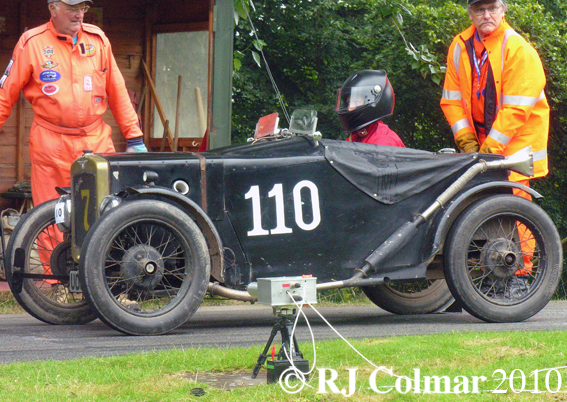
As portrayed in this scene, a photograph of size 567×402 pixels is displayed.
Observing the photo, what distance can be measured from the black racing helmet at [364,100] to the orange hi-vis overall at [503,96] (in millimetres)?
606

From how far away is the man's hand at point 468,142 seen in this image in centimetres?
664

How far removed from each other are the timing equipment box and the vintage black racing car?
57.8 inches

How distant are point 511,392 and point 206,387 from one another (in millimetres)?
1111

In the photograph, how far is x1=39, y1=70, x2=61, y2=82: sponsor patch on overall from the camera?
21.5ft

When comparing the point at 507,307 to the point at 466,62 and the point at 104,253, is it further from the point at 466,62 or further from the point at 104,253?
the point at 104,253

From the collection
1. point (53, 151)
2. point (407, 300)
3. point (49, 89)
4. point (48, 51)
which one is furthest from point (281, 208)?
point (48, 51)

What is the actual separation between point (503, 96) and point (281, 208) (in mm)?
2081

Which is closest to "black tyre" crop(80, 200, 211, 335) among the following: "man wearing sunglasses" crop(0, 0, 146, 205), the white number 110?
the white number 110

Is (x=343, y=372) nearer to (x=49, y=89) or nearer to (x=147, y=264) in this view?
(x=147, y=264)

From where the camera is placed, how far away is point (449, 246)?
5.45 meters

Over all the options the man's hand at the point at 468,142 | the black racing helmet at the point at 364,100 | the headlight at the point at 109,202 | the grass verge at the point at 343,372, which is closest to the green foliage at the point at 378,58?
the man's hand at the point at 468,142

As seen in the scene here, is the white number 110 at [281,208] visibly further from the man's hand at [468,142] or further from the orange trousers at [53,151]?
the orange trousers at [53,151]

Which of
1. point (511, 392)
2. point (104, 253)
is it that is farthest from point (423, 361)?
point (104, 253)

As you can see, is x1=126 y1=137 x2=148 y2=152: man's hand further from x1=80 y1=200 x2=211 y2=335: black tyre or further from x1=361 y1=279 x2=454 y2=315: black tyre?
x1=361 y1=279 x2=454 y2=315: black tyre
